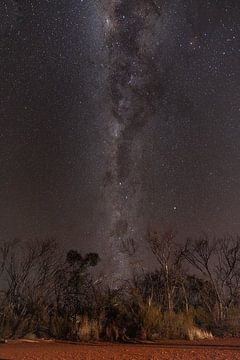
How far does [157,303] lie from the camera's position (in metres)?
20.9

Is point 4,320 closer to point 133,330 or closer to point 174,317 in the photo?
point 133,330

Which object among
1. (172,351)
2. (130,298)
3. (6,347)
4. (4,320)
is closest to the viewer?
(172,351)

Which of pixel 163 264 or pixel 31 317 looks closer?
pixel 31 317

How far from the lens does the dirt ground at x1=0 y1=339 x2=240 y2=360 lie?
11945 millimetres

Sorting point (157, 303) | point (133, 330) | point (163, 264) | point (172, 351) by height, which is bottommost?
point (172, 351)

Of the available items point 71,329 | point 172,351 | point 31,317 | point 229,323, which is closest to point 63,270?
point 31,317

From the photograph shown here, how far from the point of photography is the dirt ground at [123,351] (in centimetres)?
1195

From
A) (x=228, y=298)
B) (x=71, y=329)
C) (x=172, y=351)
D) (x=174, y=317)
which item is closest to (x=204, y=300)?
(x=228, y=298)

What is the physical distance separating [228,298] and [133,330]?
26.0 ft

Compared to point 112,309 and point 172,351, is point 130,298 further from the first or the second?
point 172,351

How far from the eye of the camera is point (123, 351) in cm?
1316

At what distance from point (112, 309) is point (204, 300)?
240 inches

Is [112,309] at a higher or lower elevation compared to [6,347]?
higher

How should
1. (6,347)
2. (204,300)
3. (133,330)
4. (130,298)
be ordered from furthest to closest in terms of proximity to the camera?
(204,300) < (130,298) < (133,330) < (6,347)
